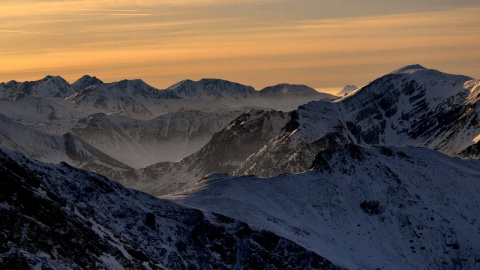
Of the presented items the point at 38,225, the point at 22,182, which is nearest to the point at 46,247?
the point at 38,225

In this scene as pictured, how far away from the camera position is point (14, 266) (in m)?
146

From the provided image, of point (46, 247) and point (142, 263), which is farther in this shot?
point (142, 263)

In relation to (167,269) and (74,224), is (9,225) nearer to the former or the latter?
(74,224)

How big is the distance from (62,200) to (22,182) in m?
10.7

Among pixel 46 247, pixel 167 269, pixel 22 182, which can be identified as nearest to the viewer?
pixel 46 247

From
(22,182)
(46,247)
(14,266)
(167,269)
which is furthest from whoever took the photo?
(167,269)

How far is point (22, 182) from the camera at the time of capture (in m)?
171

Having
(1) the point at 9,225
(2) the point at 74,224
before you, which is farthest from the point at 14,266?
(2) the point at 74,224

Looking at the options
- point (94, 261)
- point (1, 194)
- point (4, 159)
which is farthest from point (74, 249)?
point (4, 159)

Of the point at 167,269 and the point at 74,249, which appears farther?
the point at 167,269

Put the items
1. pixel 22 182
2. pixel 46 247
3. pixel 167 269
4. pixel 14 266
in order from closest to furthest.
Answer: pixel 14 266 < pixel 46 247 < pixel 22 182 < pixel 167 269

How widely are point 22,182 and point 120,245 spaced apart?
2096 centimetres

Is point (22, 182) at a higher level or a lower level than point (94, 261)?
higher

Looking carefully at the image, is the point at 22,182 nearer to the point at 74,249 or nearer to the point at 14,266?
the point at 74,249
